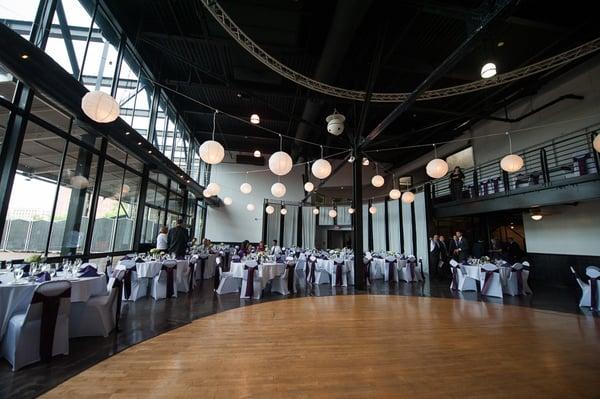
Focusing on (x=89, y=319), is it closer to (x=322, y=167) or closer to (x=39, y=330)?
(x=39, y=330)

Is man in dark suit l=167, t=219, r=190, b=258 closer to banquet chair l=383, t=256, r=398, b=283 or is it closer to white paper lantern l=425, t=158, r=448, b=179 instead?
white paper lantern l=425, t=158, r=448, b=179

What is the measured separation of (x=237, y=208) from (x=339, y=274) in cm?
896

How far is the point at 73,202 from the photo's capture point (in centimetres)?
487

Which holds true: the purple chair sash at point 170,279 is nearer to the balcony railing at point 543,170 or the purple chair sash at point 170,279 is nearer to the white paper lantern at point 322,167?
the white paper lantern at point 322,167

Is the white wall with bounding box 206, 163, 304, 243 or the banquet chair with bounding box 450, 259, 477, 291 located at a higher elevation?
the white wall with bounding box 206, 163, 304, 243

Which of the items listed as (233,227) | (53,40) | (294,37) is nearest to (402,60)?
(294,37)

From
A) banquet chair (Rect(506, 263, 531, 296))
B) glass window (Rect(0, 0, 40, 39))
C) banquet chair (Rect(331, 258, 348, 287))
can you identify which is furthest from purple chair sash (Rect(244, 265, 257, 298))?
banquet chair (Rect(506, 263, 531, 296))

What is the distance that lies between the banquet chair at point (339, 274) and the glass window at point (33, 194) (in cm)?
635

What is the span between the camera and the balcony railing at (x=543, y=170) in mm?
5730

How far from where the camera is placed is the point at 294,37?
17.3 ft

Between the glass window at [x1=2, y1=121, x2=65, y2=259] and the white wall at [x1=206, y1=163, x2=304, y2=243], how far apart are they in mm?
10074

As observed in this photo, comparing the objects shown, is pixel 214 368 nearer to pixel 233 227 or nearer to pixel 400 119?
pixel 400 119

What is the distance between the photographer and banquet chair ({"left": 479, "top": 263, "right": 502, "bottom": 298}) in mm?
5879

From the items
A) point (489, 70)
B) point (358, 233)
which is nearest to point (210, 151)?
point (358, 233)
